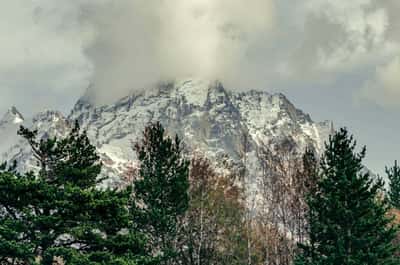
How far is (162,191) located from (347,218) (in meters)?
12.4

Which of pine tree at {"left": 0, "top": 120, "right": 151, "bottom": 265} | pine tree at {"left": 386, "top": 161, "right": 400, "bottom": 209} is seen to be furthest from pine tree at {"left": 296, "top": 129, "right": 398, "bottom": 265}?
pine tree at {"left": 386, "top": 161, "right": 400, "bottom": 209}

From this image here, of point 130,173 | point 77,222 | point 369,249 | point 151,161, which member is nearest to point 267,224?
point 130,173

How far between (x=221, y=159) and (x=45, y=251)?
24.3m

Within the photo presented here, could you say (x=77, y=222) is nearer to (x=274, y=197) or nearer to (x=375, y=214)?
(x=375, y=214)

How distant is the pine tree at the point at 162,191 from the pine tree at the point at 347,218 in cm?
879

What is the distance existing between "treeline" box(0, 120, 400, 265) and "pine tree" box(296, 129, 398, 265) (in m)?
0.06

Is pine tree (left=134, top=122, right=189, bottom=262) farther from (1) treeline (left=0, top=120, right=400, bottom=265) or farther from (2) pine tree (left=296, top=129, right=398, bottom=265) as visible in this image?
(2) pine tree (left=296, top=129, right=398, bottom=265)

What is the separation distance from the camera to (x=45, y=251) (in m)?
26.6

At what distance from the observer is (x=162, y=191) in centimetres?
4003

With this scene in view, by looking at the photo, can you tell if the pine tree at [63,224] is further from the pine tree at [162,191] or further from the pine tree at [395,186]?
the pine tree at [395,186]

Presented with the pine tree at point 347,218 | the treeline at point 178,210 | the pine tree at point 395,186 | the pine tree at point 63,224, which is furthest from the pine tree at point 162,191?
the pine tree at point 395,186

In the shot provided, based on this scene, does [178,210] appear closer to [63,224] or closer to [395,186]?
[63,224]

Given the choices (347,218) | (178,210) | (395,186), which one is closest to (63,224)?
(178,210)

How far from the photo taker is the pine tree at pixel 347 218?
33.7 m
